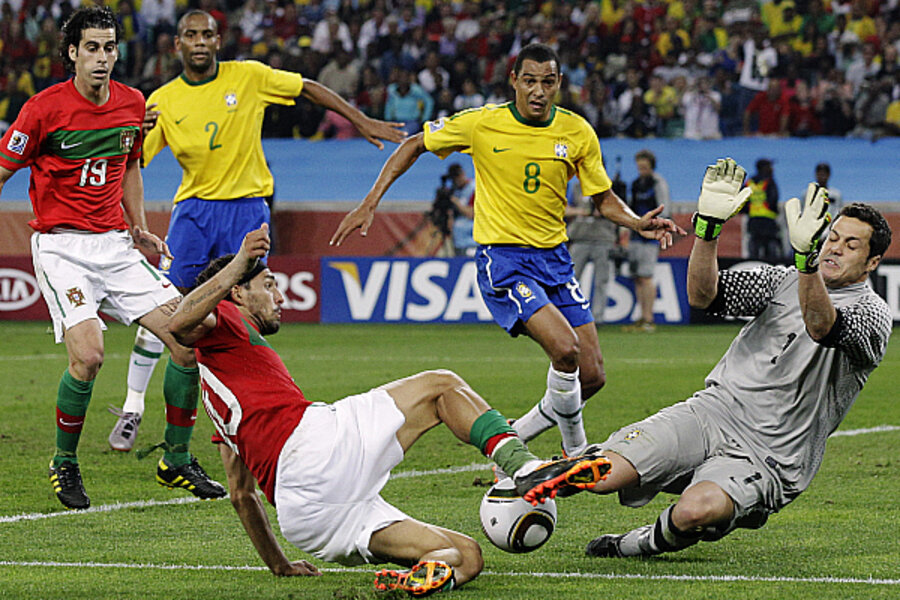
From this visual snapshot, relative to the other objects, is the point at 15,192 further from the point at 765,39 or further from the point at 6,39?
the point at 765,39

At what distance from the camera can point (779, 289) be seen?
5.41 m

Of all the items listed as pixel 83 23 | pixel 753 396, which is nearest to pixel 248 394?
pixel 753 396

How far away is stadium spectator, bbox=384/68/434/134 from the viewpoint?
22531 mm

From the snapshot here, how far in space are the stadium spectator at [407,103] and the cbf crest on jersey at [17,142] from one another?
1565 centimetres

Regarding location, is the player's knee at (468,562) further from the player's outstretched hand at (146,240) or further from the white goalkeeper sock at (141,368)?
the white goalkeeper sock at (141,368)

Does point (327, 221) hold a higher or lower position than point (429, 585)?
lower

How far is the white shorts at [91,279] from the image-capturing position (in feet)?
23.1

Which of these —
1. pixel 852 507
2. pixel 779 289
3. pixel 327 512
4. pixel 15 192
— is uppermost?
pixel 779 289

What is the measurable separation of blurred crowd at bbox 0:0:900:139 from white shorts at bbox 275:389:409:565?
1777 cm

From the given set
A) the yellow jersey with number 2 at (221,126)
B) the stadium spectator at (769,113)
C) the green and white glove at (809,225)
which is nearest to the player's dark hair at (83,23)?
the yellow jersey with number 2 at (221,126)

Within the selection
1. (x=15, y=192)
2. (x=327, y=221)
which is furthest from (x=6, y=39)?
(x=327, y=221)

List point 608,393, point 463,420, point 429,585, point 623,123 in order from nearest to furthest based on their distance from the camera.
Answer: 1. point 429,585
2. point 463,420
3. point 608,393
4. point 623,123

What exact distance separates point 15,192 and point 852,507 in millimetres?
19108

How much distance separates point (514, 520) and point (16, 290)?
51.4 ft
